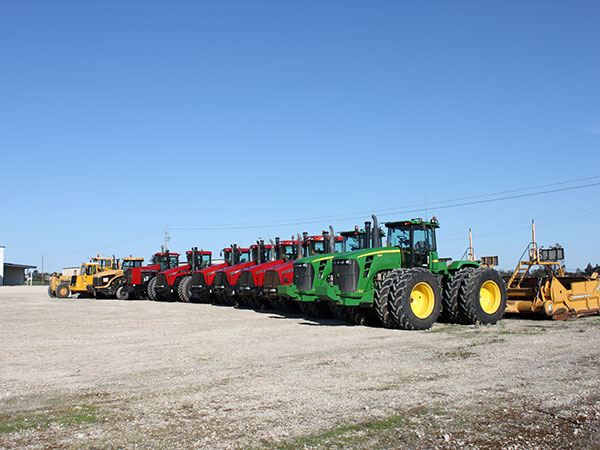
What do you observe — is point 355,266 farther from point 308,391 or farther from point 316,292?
point 308,391

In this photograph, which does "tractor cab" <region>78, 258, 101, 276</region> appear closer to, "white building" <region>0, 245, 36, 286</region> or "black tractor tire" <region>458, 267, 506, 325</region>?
"black tractor tire" <region>458, 267, 506, 325</region>

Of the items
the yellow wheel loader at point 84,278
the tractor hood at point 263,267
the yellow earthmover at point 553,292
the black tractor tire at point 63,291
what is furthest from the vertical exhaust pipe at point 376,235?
the black tractor tire at point 63,291

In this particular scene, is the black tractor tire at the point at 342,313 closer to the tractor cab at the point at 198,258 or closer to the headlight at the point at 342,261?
the headlight at the point at 342,261

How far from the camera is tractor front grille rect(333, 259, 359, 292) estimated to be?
12914mm

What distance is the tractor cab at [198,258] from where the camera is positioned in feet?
86.1

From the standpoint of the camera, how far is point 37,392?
6.83 m

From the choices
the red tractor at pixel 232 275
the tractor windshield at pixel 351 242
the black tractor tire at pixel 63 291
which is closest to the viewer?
the tractor windshield at pixel 351 242

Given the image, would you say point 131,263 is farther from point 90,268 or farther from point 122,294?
point 90,268

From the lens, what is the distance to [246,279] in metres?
20.2

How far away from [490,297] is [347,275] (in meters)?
3.91

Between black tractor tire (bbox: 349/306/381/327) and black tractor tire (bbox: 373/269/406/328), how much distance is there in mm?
1100

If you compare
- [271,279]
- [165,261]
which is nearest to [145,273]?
[165,261]

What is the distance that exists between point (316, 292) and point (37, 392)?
23.7ft

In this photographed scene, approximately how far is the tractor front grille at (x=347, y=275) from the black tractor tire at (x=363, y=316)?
1022mm
